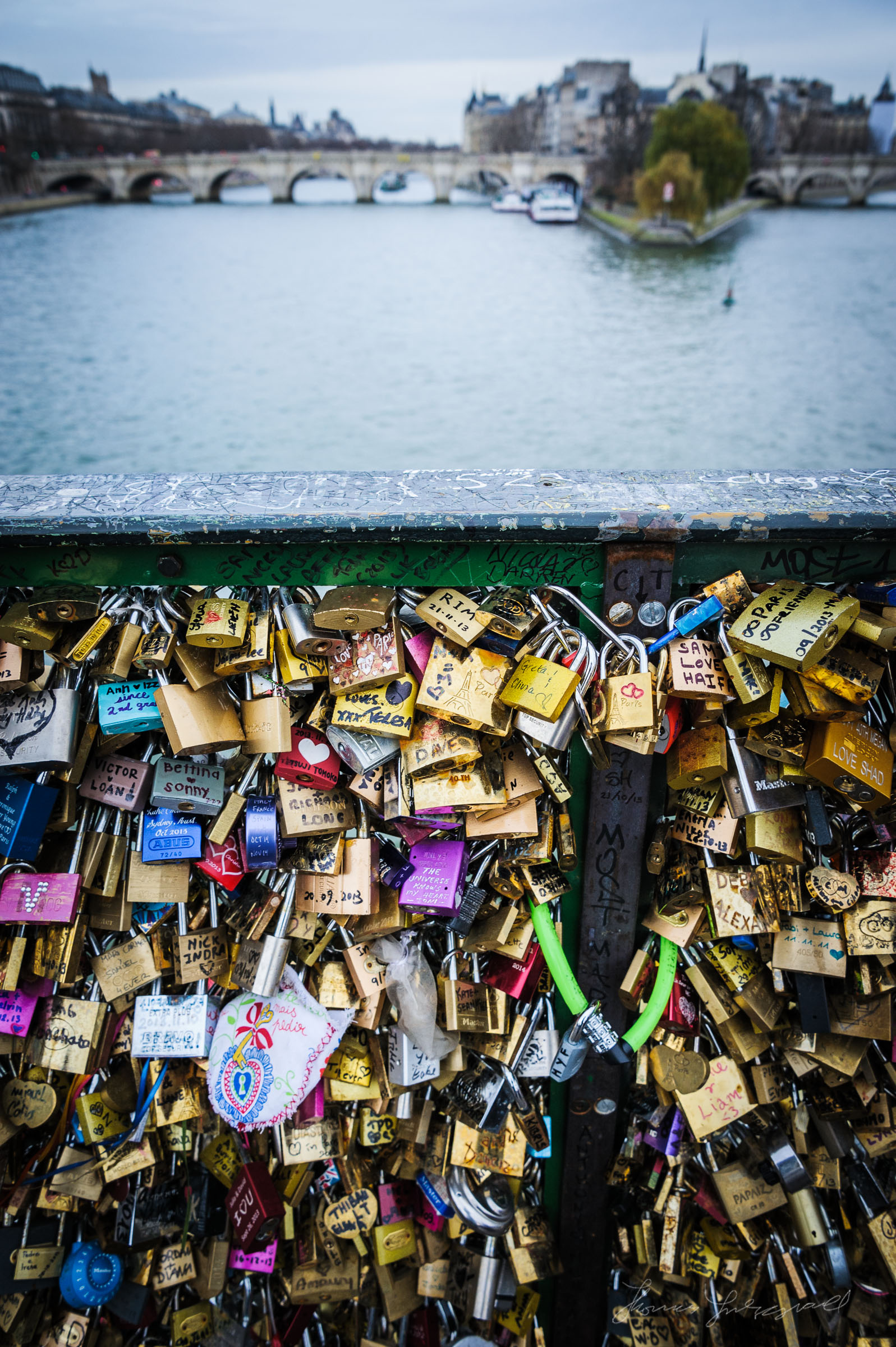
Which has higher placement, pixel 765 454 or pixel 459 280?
pixel 459 280

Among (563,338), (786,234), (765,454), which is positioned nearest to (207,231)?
(563,338)

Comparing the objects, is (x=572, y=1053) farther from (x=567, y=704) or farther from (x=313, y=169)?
(x=313, y=169)

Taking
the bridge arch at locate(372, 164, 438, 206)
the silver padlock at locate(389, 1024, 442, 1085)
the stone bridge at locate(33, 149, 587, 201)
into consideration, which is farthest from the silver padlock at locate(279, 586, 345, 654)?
the bridge arch at locate(372, 164, 438, 206)

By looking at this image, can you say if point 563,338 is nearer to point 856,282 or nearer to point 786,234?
point 856,282

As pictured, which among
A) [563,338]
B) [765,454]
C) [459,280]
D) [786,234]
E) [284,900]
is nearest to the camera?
[284,900]

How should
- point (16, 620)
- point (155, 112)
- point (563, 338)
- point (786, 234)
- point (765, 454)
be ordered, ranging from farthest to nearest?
1. point (786, 234)
2. point (155, 112)
3. point (563, 338)
4. point (765, 454)
5. point (16, 620)

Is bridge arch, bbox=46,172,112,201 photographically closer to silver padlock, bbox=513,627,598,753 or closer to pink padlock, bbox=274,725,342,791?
pink padlock, bbox=274,725,342,791

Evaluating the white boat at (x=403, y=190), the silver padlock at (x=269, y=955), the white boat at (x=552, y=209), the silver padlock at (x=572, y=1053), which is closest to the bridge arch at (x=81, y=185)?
the white boat at (x=403, y=190)

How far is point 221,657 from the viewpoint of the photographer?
123 centimetres

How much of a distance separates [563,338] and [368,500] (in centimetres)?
2667

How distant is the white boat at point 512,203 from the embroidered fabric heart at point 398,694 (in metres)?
38.9

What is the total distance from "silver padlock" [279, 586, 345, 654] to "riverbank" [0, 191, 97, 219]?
27.5 meters

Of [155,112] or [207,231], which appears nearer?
[155,112]

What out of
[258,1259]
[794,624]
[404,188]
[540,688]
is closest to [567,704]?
[540,688]
